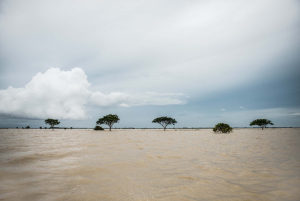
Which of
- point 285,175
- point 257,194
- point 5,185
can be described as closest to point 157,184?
point 257,194

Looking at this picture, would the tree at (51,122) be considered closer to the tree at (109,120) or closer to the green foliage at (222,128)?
the tree at (109,120)

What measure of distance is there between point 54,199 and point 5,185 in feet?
5.46

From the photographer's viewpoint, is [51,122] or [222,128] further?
[51,122]

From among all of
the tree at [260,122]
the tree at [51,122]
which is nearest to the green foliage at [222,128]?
the tree at [260,122]

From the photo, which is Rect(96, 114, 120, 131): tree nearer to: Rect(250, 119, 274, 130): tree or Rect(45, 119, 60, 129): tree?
Rect(45, 119, 60, 129): tree

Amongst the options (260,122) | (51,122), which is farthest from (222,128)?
(51,122)

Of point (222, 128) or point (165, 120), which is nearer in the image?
point (222, 128)

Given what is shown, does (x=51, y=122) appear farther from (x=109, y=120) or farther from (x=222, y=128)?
(x=222, y=128)

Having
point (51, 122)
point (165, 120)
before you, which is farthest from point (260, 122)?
point (51, 122)

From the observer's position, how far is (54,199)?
10.3 ft

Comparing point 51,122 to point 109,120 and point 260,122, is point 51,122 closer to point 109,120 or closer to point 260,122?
point 109,120

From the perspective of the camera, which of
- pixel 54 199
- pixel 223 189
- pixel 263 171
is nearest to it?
pixel 54 199

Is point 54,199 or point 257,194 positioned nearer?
point 54,199

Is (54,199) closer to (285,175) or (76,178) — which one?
(76,178)
